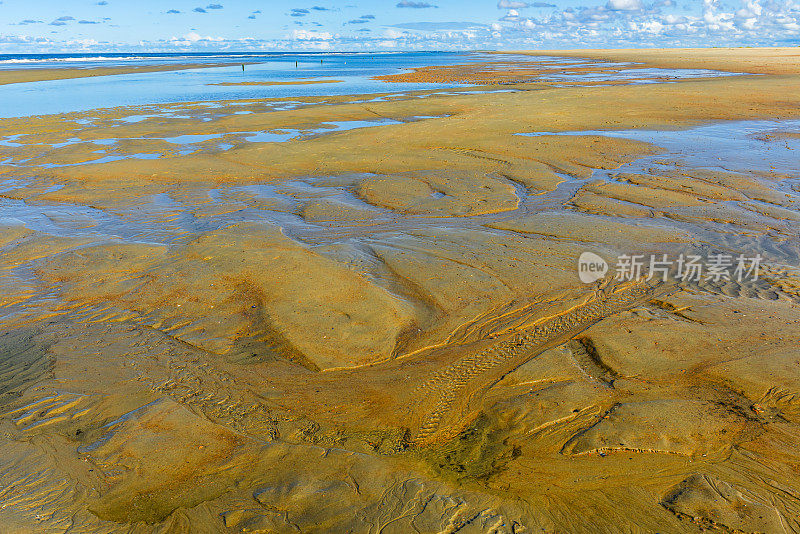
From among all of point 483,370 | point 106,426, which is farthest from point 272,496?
point 483,370

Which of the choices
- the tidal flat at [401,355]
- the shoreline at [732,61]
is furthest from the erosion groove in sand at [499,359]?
the shoreline at [732,61]

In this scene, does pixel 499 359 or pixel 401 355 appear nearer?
pixel 499 359

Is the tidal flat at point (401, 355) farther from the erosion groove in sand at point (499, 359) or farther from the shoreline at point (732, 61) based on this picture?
the shoreline at point (732, 61)

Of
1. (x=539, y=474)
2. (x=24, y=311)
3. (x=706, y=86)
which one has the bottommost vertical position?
(x=24, y=311)

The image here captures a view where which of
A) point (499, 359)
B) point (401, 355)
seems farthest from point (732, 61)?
point (401, 355)

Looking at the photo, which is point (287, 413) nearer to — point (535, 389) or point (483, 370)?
point (483, 370)

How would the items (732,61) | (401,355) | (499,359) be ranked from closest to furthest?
(499,359) < (401,355) < (732,61)

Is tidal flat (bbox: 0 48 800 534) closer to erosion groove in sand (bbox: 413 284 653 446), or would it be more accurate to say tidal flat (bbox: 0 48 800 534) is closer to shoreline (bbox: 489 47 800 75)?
erosion groove in sand (bbox: 413 284 653 446)

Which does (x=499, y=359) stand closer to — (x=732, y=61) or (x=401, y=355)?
(x=401, y=355)
